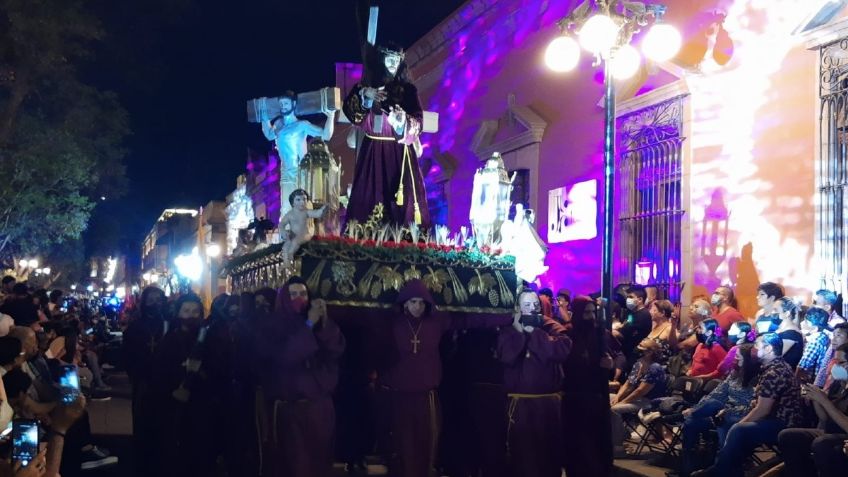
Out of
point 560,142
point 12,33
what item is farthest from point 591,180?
point 12,33

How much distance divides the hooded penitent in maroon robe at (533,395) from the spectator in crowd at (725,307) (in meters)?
Answer: 4.51

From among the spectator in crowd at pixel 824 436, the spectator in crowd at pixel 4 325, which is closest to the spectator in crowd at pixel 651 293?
the spectator in crowd at pixel 824 436

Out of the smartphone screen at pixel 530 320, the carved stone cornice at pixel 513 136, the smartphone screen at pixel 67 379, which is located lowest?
the smartphone screen at pixel 67 379

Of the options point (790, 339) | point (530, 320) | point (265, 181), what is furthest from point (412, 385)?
point (265, 181)

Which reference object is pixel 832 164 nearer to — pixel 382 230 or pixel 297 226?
pixel 382 230

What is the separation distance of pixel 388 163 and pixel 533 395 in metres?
3.19

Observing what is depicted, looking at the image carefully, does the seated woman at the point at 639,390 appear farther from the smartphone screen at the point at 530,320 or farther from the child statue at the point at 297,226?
the child statue at the point at 297,226

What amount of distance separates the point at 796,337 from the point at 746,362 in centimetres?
65

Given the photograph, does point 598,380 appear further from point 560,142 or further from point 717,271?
point 560,142

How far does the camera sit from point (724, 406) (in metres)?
8.99

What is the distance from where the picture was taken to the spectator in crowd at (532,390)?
7746 mm

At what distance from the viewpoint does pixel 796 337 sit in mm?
8938

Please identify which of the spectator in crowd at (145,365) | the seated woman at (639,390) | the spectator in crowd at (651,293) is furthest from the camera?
the spectator in crowd at (651,293)

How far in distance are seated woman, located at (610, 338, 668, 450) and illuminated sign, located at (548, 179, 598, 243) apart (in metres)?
6.27
